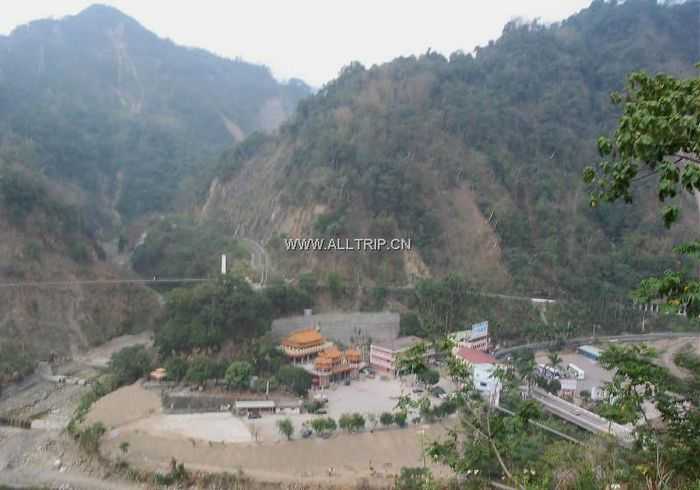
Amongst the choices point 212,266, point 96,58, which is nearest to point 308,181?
point 212,266

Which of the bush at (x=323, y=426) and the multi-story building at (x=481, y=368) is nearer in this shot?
the bush at (x=323, y=426)

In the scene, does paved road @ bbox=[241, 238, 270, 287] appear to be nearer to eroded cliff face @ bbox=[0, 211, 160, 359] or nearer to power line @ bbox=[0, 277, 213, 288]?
power line @ bbox=[0, 277, 213, 288]

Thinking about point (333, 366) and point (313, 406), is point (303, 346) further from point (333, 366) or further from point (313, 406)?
point (313, 406)

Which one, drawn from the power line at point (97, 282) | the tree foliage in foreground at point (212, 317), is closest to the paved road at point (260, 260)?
the power line at point (97, 282)

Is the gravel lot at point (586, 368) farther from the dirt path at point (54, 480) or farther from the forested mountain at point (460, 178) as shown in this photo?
the dirt path at point (54, 480)

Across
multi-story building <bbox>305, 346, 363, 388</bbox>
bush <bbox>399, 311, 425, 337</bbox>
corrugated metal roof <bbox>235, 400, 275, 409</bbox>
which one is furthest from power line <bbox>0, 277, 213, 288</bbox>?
bush <bbox>399, 311, 425, 337</bbox>

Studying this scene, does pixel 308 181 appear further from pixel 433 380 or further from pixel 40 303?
pixel 433 380
